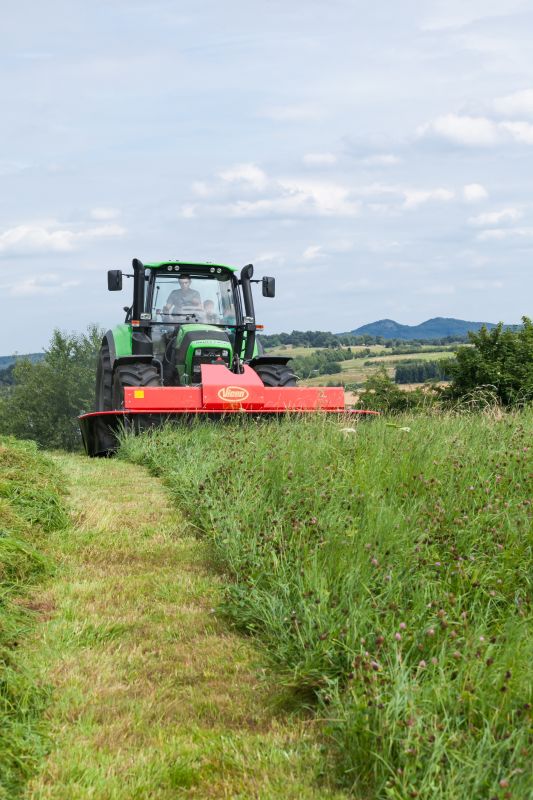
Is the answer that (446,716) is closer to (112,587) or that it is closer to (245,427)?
(112,587)

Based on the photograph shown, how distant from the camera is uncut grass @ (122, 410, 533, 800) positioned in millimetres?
2768

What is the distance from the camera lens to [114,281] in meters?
11.3

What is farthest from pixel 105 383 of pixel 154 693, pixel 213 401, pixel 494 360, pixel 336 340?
pixel 336 340

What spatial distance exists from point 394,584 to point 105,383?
9.69 m

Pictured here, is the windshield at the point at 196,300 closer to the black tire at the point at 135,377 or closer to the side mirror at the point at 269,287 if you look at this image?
the side mirror at the point at 269,287

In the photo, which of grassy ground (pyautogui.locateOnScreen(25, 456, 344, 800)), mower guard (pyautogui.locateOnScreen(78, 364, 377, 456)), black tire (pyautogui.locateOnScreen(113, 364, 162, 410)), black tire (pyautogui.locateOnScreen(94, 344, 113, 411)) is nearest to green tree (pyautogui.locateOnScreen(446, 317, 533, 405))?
black tire (pyautogui.locateOnScreen(94, 344, 113, 411))

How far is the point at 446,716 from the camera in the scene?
2.76 meters

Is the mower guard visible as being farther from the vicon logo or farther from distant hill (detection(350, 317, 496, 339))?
distant hill (detection(350, 317, 496, 339))

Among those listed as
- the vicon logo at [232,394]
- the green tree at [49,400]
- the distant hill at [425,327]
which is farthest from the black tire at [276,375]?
the distant hill at [425,327]

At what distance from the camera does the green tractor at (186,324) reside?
11672mm

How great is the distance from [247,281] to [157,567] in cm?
743

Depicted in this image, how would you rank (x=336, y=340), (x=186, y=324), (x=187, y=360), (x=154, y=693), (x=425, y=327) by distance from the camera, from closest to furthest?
(x=154, y=693) < (x=187, y=360) < (x=186, y=324) < (x=336, y=340) < (x=425, y=327)

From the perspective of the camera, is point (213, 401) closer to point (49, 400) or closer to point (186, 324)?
point (186, 324)

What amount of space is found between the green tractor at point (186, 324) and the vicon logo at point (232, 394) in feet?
3.36
